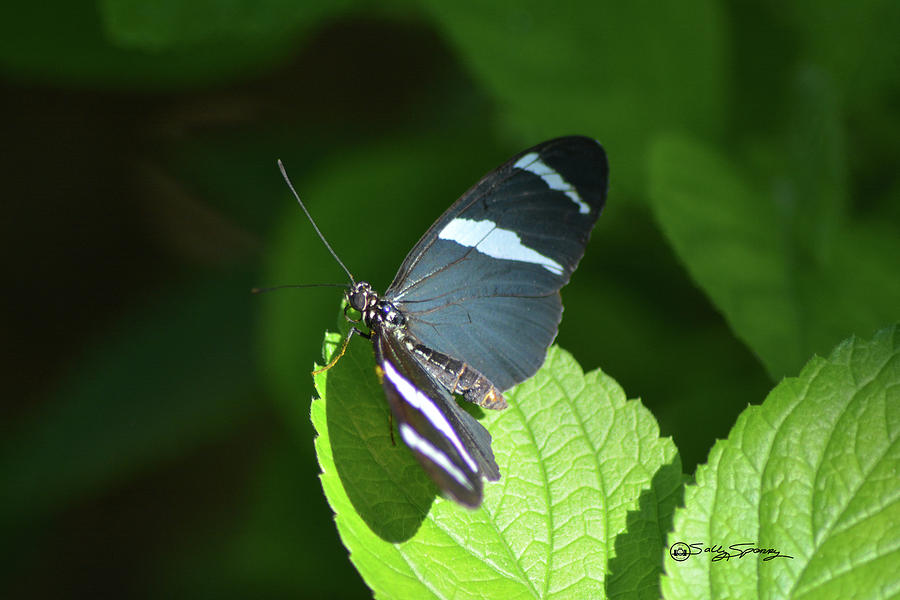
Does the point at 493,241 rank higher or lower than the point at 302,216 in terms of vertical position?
lower

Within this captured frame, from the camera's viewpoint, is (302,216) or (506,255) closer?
(506,255)

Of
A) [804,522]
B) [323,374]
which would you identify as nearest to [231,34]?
[323,374]

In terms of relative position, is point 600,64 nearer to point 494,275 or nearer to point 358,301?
point 494,275

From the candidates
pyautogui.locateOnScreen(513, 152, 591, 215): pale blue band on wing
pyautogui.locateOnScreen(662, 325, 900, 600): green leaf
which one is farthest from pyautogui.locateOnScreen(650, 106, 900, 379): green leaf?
pyautogui.locateOnScreen(662, 325, 900, 600): green leaf

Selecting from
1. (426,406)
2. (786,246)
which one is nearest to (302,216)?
(426,406)

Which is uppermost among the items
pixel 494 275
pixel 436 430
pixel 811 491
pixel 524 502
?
pixel 494 275
